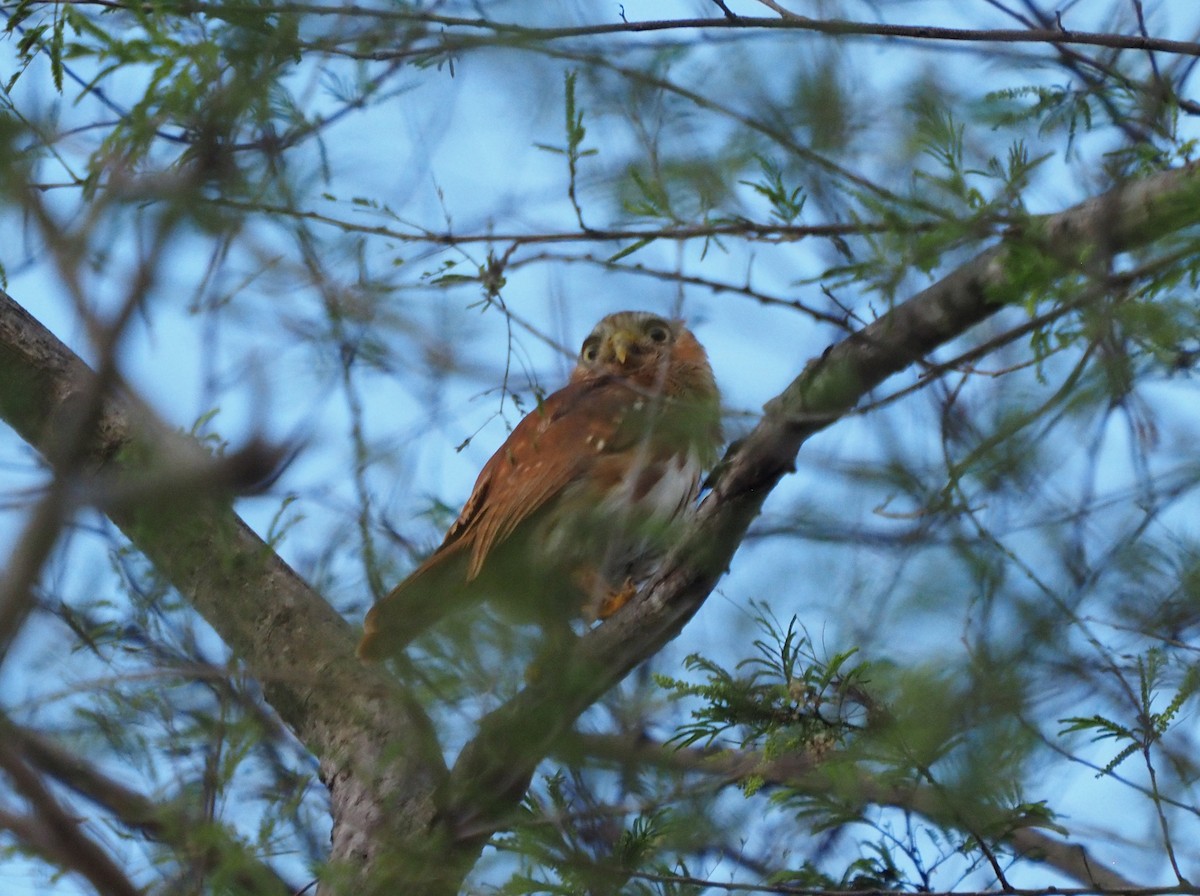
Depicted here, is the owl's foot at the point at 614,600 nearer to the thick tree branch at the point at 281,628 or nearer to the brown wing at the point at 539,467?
the brown wing at the point at 539,467

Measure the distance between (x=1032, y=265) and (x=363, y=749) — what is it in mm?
2439

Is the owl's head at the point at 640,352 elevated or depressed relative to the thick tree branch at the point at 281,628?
elevated

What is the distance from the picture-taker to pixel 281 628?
4113 mm

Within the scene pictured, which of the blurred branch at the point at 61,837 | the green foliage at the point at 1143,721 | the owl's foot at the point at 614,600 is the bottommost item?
the blurred branch at the point at 61,837

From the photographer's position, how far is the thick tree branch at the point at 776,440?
2281mm

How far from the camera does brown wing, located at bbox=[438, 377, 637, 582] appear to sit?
423cm

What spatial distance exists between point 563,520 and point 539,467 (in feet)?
0.72

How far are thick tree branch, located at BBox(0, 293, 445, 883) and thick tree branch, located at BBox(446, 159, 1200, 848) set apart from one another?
0.25 meters

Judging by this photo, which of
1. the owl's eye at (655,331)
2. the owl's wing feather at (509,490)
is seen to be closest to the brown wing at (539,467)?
the owl's wing feather at (509,490)

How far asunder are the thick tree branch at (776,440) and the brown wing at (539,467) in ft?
3.23

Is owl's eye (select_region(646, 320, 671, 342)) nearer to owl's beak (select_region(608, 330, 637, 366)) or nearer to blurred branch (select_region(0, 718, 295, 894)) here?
owl's beak (select_region(608, 330, 637, 366))

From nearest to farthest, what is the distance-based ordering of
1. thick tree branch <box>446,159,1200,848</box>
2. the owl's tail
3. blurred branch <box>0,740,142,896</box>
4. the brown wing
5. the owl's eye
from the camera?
blurred branch <box>0,740,142,896</box>
thick tree branch <box>446,159,1200,848</box>
the owl's tail
the brown wing
the owl's eye

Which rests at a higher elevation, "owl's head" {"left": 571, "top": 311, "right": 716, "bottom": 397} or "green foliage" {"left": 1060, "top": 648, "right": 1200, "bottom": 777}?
"owl's head" {"left": 571, "top": 311, "right": 716, "bottom": 397}

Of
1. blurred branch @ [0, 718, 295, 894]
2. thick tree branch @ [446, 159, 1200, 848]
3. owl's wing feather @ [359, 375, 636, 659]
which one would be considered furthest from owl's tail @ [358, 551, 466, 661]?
blurred branch @ [0, 718, 295, 894]
